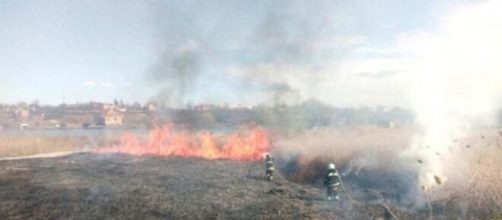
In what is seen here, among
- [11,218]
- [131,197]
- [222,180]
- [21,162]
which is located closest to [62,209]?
[11,218]

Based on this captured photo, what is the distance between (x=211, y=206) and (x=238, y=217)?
1.95 m

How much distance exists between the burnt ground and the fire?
905cm

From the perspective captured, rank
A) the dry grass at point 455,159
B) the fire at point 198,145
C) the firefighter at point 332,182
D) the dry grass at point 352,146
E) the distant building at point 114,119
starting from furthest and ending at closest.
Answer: the distant building at point 114,119, the fire at point 198,145, the dry grass at point 352,146, the firefighter at point 332,182, the dry grass at point 455,159

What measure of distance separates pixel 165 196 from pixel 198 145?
78.0 feet

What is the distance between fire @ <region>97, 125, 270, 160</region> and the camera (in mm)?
37406

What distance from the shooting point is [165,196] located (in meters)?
18.2

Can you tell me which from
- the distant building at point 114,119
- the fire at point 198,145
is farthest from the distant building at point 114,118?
the fire at point 198,145

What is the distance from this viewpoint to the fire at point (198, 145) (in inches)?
1473

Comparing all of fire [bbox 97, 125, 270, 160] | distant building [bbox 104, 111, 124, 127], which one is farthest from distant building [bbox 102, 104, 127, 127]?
fire [bbox 97, 125, 270, 160]

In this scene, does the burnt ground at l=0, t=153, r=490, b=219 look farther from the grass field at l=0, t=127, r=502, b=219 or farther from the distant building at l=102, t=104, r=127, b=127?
the distant building at l=102, t=104, r=127, b=127

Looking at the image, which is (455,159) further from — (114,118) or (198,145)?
(114,118)

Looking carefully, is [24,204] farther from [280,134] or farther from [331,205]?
[280,134]

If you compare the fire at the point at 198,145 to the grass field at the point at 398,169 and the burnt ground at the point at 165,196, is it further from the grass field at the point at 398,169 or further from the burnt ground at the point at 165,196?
the burnt ground at the point at 165,196

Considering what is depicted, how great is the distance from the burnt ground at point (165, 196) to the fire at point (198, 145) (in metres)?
9.05
